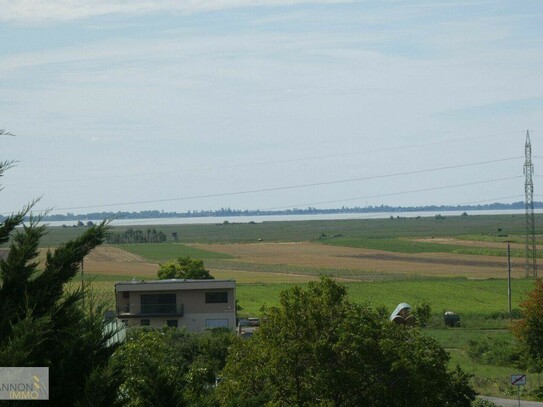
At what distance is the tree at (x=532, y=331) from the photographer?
4809 cm

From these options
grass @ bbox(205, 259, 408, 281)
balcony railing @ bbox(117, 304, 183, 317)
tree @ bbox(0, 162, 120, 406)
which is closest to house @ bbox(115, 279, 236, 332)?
balcony railing @ bbox(117, 304, 183, 317)

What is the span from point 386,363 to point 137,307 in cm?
3677

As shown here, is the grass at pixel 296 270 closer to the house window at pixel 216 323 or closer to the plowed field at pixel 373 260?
the plowed field at pixel 373 260

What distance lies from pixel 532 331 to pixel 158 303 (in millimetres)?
25380

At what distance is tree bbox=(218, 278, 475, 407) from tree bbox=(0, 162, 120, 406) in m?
13.9

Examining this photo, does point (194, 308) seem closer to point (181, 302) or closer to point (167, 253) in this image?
point (181, 302)

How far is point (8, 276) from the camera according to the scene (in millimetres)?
14531

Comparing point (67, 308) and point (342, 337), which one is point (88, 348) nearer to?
point (67, 308)

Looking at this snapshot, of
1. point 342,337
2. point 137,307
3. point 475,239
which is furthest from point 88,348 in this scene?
point 475,239

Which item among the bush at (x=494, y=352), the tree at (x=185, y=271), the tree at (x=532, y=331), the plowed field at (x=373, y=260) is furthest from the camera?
the plowed field at (x=373, y=260)

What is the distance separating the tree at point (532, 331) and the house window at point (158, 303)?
23520mm

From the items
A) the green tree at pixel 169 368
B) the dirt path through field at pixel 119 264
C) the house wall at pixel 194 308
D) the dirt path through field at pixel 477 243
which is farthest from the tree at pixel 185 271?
the dirt path through field at pixel 477 243

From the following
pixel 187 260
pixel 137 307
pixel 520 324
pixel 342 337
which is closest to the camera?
pixel 342 337

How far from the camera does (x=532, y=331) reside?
48.2m
